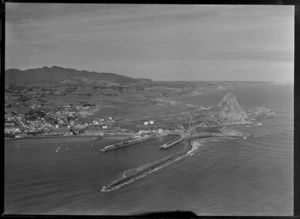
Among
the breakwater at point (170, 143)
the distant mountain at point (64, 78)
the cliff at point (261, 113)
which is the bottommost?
the breakwater at point (170, 143)

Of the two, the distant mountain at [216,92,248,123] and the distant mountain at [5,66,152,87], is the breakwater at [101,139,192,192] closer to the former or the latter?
the distant mountain at [216,92,248,123]

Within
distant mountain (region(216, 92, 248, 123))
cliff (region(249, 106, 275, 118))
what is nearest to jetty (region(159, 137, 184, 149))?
distant mountain (region(216, 92, 248, 123))

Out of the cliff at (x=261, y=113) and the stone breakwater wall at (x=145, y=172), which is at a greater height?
the cliff at (x=261, y=113)

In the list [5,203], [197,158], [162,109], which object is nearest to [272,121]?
[197,158]

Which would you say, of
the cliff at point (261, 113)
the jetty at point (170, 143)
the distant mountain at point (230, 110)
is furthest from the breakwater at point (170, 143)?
the cliff at point (261, 113)

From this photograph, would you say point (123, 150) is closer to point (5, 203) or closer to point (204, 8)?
point (5, 203)

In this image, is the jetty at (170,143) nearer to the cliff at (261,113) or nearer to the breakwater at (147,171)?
the breakwater at (147,171)

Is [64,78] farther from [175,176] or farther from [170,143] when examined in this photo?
[175,176]
